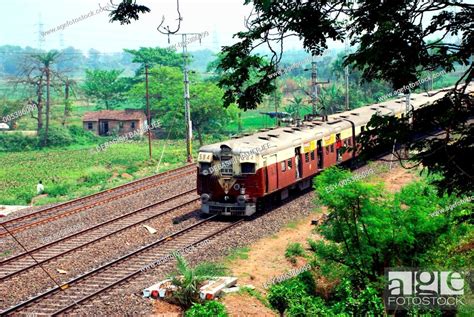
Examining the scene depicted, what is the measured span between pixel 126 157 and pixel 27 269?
2948cm

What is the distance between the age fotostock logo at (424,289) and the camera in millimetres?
14466

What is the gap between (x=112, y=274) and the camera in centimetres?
1720

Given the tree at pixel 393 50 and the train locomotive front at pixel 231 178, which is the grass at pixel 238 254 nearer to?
the train locomotive front at pixel 231 178

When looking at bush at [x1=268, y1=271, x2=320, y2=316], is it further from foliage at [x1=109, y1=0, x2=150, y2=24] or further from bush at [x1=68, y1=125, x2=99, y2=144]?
bush at [x1=68, y1=125, x2=99, y2=144]

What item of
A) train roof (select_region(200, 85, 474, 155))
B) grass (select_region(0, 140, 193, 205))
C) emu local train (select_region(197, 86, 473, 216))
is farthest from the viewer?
grass (select_region(0, 140, 193, 205))

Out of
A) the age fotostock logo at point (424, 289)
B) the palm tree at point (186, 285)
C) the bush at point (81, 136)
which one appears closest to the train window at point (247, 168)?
the palm tree at point (186, 285)

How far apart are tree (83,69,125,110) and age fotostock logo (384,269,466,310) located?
201 ft

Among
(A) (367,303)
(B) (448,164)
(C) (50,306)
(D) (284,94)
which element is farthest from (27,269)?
(D) (284,94)

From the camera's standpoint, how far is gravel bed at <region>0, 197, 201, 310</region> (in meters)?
16.3

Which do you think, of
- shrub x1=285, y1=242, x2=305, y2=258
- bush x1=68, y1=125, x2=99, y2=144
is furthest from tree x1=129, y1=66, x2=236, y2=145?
shrub x1=285, y1=242, x2=305, y2=258

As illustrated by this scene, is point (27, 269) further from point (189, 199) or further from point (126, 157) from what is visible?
point (126, 157)

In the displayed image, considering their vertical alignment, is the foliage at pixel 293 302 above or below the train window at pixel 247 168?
below

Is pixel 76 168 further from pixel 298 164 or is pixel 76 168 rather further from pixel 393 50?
pixel 393 50

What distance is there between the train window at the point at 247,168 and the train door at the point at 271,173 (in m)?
0.49
